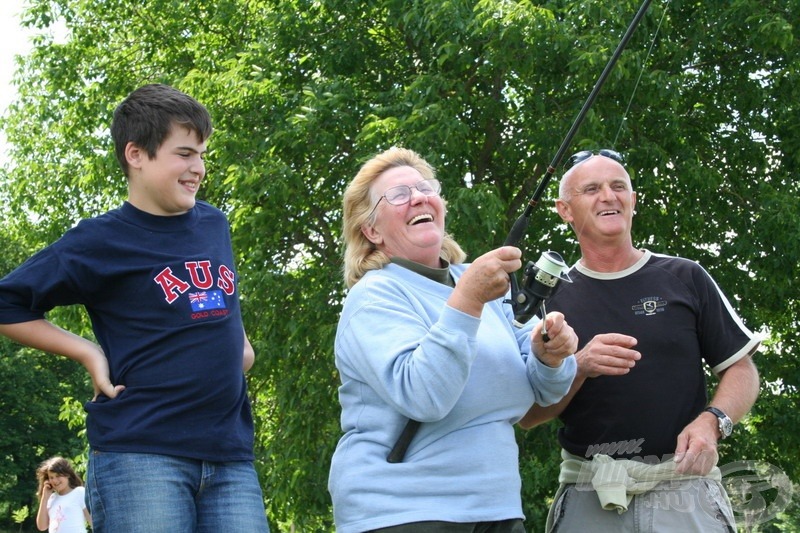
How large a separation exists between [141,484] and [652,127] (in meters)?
9.37

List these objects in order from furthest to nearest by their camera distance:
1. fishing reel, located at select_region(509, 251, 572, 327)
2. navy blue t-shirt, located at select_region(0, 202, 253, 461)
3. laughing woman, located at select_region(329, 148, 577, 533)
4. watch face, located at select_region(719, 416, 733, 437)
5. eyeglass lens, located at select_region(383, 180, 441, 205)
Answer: watch face, located at select_region(719, 416, 733, 437) → eyeglass lens, located at select_region(383, 180, 441, 205) → navy blue t-shirt, located at select_region(0, 202, 253, 461) → fishing reel, located at select_region(509, 251, 572, 327) → laughing woman, located at select_region(329, 148, 577, 533)

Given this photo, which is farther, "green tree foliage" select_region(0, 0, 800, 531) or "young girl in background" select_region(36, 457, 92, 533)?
"green tree foliage" select_region(0, 0, 800, 531)

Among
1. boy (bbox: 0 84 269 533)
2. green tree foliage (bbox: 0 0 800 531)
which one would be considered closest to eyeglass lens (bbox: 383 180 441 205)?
boy (bbox: 0 84 269 533)

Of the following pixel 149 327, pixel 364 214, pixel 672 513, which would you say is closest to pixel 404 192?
pixel 364 214

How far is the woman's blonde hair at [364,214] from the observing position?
10.7 feet

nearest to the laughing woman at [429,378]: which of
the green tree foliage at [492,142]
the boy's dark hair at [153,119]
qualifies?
the boy's dark hair at [153,119]

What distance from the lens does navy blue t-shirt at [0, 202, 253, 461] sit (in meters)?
3.02

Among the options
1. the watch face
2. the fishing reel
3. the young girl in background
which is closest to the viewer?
the fishing reel

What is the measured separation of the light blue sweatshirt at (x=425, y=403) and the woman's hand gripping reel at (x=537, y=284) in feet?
0.48

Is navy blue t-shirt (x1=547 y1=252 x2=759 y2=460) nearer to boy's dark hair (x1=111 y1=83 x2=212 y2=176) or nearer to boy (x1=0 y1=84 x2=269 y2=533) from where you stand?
boy (x1=0 y1=84 x2=269 y2=533)

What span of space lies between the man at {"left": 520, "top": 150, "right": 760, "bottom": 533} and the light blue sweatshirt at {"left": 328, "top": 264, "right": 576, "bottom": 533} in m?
0.53

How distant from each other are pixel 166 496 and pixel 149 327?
0.48 m

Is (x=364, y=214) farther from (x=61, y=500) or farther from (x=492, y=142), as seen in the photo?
(x=492, y=142)

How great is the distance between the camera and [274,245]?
12.4 meters
